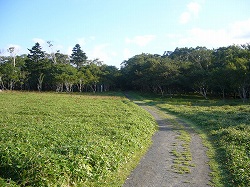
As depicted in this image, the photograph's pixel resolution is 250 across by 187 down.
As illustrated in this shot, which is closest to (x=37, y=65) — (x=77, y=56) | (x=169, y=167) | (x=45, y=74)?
(x=45, y=74)

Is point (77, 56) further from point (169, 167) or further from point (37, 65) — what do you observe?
point (169, 167)

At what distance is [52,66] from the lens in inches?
3551

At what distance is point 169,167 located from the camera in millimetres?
12320

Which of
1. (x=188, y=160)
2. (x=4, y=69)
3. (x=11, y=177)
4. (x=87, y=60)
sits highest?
(x=87, y=60)

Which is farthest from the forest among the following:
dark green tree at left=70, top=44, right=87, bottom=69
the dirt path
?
the dirt path

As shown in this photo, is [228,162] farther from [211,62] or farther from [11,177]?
[211,62]

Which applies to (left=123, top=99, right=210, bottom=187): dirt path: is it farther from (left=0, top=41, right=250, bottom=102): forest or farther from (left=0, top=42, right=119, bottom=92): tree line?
(left=0, top=42, right=119, bottom=92): tree line

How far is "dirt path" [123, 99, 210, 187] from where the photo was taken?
10.5 metres

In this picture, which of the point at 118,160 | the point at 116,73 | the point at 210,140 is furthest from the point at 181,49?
the point at 118,160

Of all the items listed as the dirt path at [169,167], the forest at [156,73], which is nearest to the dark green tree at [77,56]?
the forest at [156,73]

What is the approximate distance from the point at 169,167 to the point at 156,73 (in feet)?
206

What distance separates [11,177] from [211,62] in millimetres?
77233

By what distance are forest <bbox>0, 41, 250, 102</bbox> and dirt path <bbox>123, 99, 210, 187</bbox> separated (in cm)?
3961

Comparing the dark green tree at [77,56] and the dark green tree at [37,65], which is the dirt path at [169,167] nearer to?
the dark green tree at [37,65]
